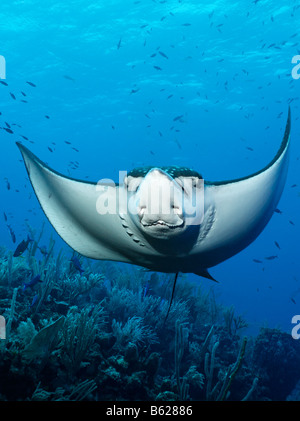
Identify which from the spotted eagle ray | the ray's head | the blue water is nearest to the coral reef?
the spotted eagle ray

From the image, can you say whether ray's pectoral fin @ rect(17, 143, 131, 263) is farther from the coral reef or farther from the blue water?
the blue water

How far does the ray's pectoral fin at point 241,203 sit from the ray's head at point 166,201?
0.23m

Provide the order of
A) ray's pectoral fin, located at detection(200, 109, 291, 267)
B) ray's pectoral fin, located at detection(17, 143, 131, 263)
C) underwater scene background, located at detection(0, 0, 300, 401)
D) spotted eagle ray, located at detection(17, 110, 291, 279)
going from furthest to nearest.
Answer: underwater scene background, located at detection(0, 0, 300, 401)
ray's pectoral fin, located at detection(17, 143, 131, 263)
ray's pectoral fin, located at detection(200, 109, 291, 267)
spotted eagle ray, located at detection(17, 110, 291, 279)

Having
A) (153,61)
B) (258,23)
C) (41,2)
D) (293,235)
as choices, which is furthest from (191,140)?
(293,235)

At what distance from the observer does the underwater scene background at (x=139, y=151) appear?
4.34m

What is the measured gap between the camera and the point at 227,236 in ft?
10.6

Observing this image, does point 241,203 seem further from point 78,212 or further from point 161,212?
point 78,212

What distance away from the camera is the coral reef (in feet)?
12.4

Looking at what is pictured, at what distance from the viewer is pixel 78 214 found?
364cm

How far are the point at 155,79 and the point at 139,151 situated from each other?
18041 millimetres

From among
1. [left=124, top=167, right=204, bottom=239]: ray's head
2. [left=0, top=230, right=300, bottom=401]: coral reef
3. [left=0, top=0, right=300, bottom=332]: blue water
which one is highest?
[left=0, top=0, right=300, bottom=332]: blue water

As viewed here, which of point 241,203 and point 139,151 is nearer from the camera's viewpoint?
point 241,203

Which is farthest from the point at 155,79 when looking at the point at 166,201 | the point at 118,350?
the point at 166,201
